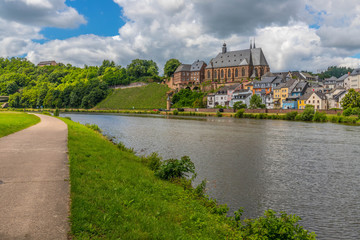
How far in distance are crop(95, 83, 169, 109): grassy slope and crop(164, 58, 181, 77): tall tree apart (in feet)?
35.5

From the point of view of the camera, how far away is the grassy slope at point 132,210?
599cm

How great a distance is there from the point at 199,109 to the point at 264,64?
45.7m

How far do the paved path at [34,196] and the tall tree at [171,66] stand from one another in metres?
140

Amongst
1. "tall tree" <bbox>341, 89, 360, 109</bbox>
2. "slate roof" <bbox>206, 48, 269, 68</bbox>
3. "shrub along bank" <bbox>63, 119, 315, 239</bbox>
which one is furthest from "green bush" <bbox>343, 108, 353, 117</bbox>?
"slate roof" <bbox>206, 48, 269, 68</bbox>

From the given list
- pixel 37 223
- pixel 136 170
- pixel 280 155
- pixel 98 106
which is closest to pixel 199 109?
pixel 98 106

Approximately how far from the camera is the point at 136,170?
42.2 feet

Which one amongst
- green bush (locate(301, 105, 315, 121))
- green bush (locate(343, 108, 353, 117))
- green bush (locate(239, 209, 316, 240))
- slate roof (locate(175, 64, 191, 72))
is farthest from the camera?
slate roof (locate(175, 64, 191, 72))

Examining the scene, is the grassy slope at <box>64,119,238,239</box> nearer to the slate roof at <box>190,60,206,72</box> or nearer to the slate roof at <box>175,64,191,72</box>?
the slate roof at <box>175,64,191,72</box>

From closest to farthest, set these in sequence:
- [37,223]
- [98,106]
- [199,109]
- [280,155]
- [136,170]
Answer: [37,223] → [136,170] → [280,155] → [199,109] → [98,106]

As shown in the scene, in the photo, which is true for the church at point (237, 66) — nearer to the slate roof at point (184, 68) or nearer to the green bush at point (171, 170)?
the slate roof at point (184, 68)

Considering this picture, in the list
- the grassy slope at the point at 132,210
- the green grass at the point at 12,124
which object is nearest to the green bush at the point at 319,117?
the green grass at the point at 12,124

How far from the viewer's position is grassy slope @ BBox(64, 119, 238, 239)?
5992 millimetres

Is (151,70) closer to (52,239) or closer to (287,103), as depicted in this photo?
(287,103)

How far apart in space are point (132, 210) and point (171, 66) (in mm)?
145861
